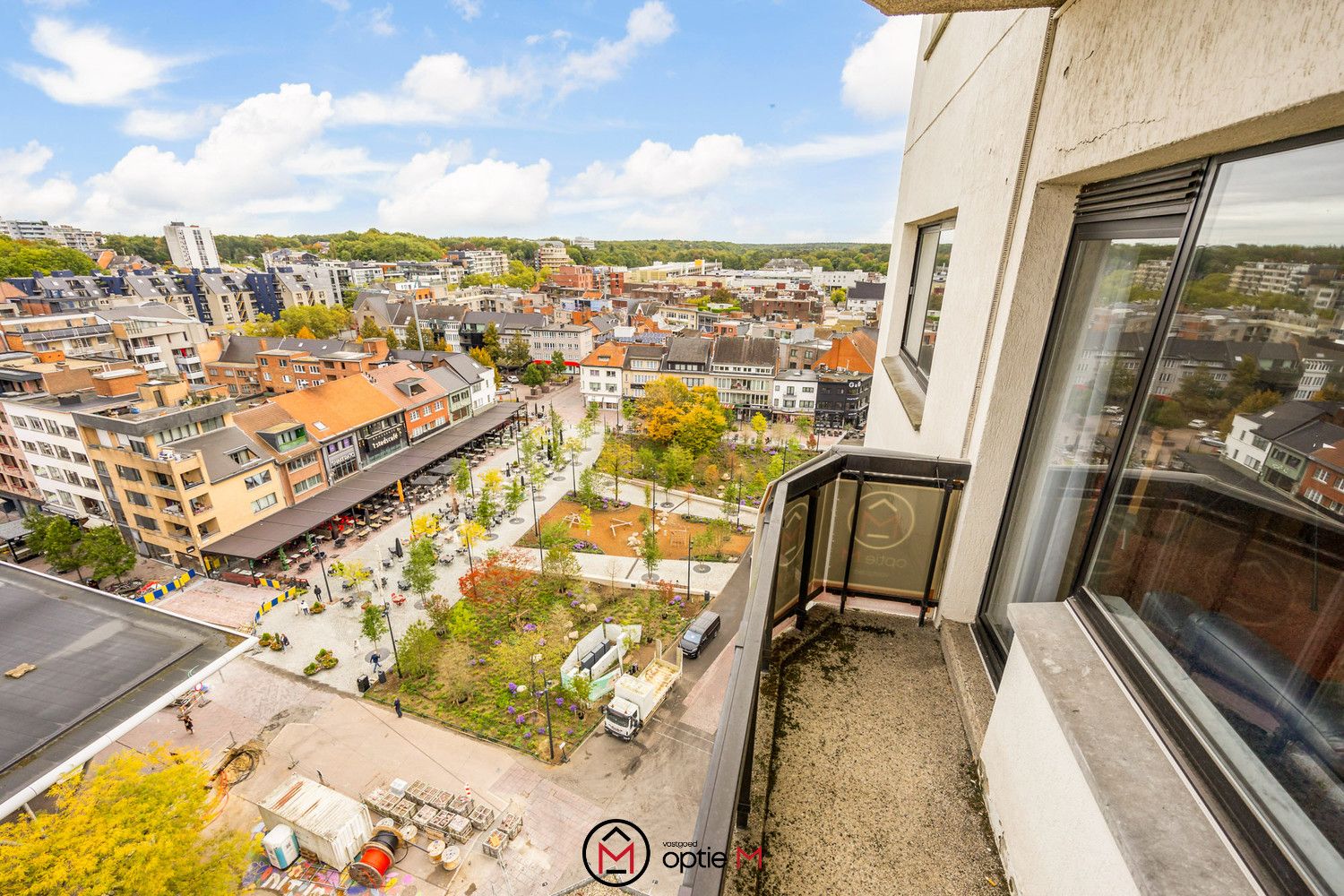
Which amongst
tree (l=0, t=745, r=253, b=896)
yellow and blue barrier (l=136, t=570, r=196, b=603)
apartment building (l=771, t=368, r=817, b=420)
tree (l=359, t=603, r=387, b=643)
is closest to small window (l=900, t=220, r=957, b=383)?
tree (l=0, t=745, r=253, b=896)

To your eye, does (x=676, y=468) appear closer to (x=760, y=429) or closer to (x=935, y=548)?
(x=760, y=429)

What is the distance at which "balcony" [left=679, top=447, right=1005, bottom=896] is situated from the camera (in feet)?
8.10

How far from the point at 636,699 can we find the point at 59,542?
22.9 m

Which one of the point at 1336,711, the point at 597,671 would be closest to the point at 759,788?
the point at 1336,711

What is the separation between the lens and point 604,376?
43750 millimetres

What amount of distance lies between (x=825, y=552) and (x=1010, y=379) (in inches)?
68.2

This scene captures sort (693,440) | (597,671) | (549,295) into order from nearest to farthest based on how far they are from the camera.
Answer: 1. (597,671)
2. (693,440)
3. (549,295)

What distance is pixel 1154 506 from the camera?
87.5 inches

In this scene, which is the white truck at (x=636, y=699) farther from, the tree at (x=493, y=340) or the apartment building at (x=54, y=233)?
the apartment building at (x=54, y=233)

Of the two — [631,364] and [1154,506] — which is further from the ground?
[1154,506]

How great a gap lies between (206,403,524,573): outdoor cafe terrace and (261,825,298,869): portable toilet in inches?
472

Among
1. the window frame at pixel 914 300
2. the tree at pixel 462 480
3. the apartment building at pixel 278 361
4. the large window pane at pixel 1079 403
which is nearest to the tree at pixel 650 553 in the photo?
the tree at pixel 462 480

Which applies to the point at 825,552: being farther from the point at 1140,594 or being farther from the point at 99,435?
the point at 99,435

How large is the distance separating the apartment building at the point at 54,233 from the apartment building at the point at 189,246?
29547 mm
